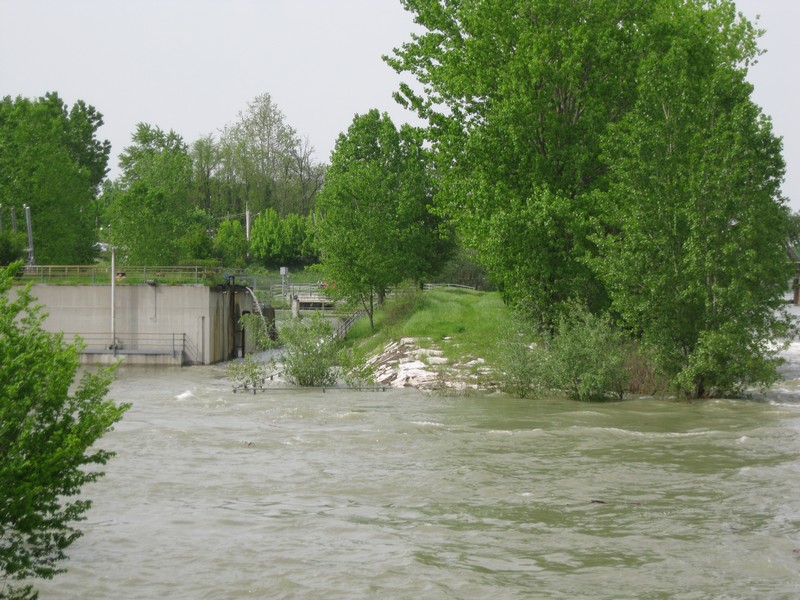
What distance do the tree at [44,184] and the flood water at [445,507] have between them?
44.5 metres

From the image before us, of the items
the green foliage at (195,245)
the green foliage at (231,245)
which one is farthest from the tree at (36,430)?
the green foliage at (231,245)

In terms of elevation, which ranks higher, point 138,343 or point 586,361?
point 586,361

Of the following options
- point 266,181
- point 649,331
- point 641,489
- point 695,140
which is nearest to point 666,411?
point 649,331

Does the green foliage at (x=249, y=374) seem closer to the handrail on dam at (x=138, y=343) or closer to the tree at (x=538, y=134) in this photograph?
the tree at (x=538, y=134)

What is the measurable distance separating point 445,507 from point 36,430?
7.54 m

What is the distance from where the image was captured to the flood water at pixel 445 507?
476 inches

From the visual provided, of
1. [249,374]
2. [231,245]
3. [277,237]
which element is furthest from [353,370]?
[277,237]

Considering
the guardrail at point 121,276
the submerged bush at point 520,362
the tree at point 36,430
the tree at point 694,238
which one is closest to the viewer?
the tree at point 36,430

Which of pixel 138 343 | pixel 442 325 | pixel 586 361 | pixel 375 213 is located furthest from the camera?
pixel 375 213

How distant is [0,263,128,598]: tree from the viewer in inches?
372

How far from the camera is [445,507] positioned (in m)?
15.8

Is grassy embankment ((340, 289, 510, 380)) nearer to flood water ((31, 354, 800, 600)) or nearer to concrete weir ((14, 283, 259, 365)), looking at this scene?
concrete weir ((14, 283, 259, 365))

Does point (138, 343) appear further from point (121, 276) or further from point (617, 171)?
point (617, 171)

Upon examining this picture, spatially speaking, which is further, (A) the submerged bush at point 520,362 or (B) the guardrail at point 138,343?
(B) the guardrail at point 138,343
